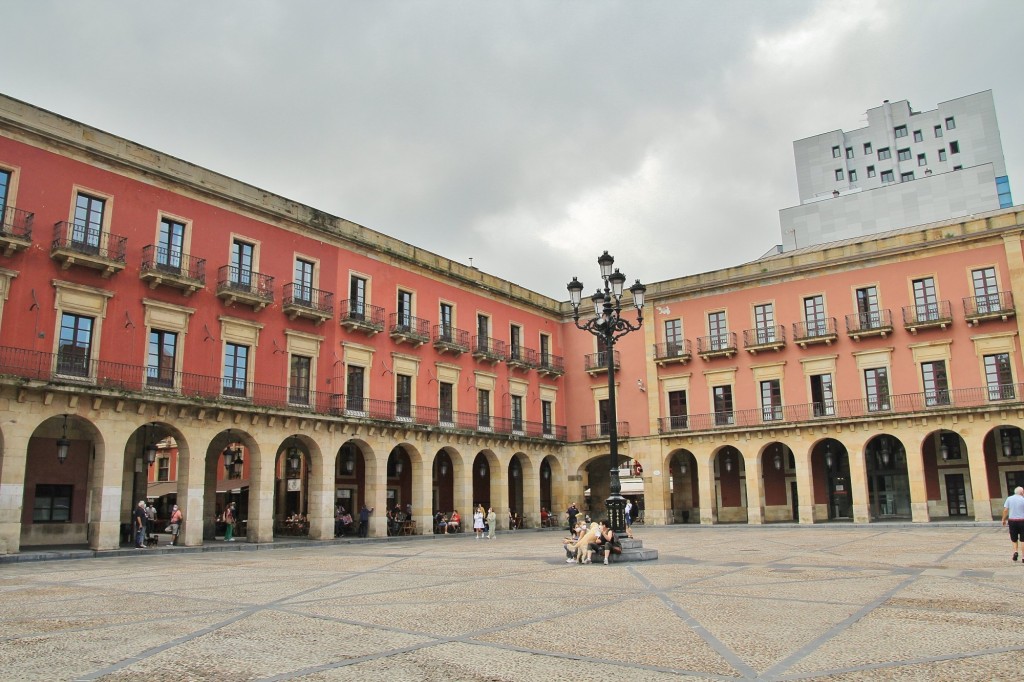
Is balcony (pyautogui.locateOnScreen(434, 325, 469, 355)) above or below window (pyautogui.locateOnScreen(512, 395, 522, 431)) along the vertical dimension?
above

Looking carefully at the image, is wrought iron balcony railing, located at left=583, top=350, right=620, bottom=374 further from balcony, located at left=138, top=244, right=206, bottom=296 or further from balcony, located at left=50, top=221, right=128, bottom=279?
balcony, located at left=50, top=221, right=128, bottom=279

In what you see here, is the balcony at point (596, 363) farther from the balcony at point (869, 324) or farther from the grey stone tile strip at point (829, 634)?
the grey stone tile strip at point (829, 634)

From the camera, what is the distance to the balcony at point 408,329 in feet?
98.6

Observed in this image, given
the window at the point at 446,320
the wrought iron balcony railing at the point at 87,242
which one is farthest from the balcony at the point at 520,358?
the wrought iron balcony railing at the point at 87,242

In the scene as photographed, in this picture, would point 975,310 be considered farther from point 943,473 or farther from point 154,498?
point 154,498

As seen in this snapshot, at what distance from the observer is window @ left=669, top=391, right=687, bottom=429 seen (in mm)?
36250

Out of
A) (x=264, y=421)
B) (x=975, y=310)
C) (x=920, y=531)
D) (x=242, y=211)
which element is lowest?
(x=920, y=531)

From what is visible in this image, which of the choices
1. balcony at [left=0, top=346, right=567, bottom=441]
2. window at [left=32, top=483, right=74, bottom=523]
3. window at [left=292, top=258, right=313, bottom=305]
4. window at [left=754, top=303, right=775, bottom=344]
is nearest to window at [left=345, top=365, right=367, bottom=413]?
balcony at [left=0, top=346, right=567, bottom=441]

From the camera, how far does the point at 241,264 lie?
25656 mm

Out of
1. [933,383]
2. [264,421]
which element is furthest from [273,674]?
[933,383]

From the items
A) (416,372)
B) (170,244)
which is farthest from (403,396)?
(170,244)

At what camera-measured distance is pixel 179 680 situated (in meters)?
5.78

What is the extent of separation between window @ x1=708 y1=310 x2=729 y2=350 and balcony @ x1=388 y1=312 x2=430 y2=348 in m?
13.4

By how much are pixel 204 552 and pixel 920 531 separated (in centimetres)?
2220
